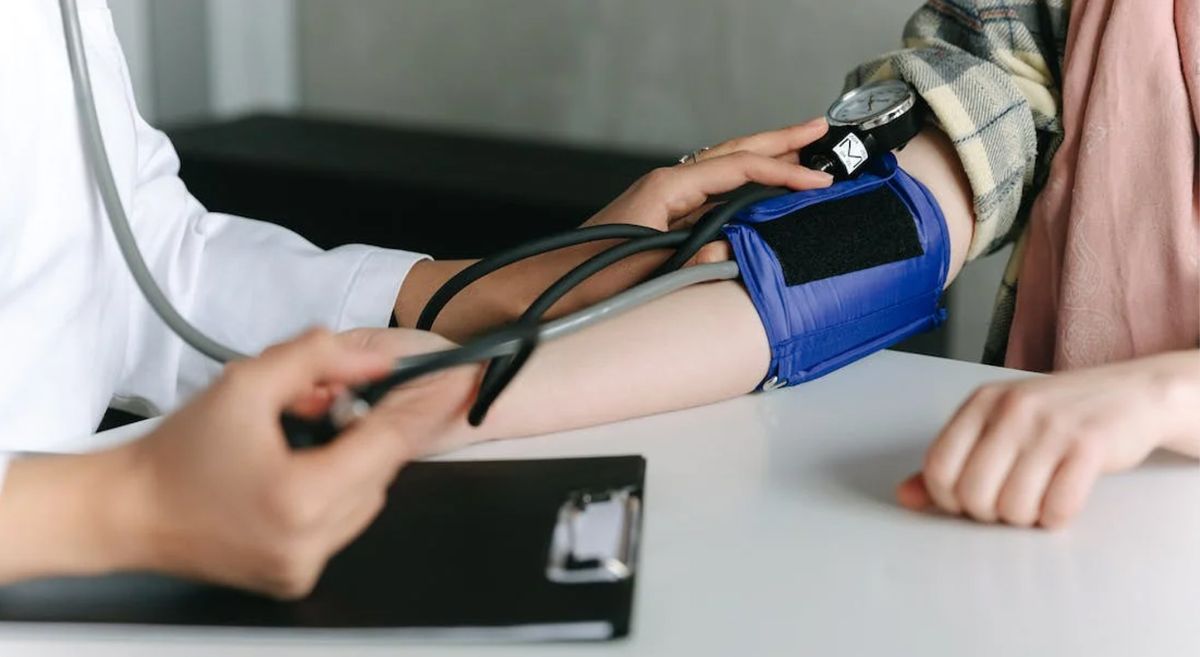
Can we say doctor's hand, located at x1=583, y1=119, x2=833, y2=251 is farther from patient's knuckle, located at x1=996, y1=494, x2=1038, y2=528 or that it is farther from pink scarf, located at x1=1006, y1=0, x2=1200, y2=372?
patient's knuckle, located at x1=996, y1=494, x2=1038, y2=528

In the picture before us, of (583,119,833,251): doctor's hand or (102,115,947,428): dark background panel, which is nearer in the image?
(583,119,833,251): doctor's hand

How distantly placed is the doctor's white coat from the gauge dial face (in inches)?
12.8

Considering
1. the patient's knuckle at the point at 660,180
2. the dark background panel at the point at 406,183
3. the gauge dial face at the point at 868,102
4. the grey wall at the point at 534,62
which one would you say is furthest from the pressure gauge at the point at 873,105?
the grey wall at the point at 534,62

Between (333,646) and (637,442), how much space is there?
0.26m

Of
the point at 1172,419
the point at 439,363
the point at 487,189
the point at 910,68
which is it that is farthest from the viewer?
the point at 487,189

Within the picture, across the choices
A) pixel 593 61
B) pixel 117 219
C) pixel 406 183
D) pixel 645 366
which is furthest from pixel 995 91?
pixel 593 61

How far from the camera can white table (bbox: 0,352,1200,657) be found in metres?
0.52

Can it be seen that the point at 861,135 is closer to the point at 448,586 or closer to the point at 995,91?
the point at 995,91

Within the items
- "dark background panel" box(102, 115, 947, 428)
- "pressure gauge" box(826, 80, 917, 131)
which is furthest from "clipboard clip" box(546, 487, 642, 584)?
"dark background panel" box(102, 115, 947, 428)

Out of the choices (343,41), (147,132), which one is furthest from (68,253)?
(343,41)

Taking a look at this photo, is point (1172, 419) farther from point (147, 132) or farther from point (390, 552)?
point (147, 132)

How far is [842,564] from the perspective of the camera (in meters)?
0.59

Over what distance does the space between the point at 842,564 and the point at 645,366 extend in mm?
222

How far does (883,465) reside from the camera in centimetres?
70
